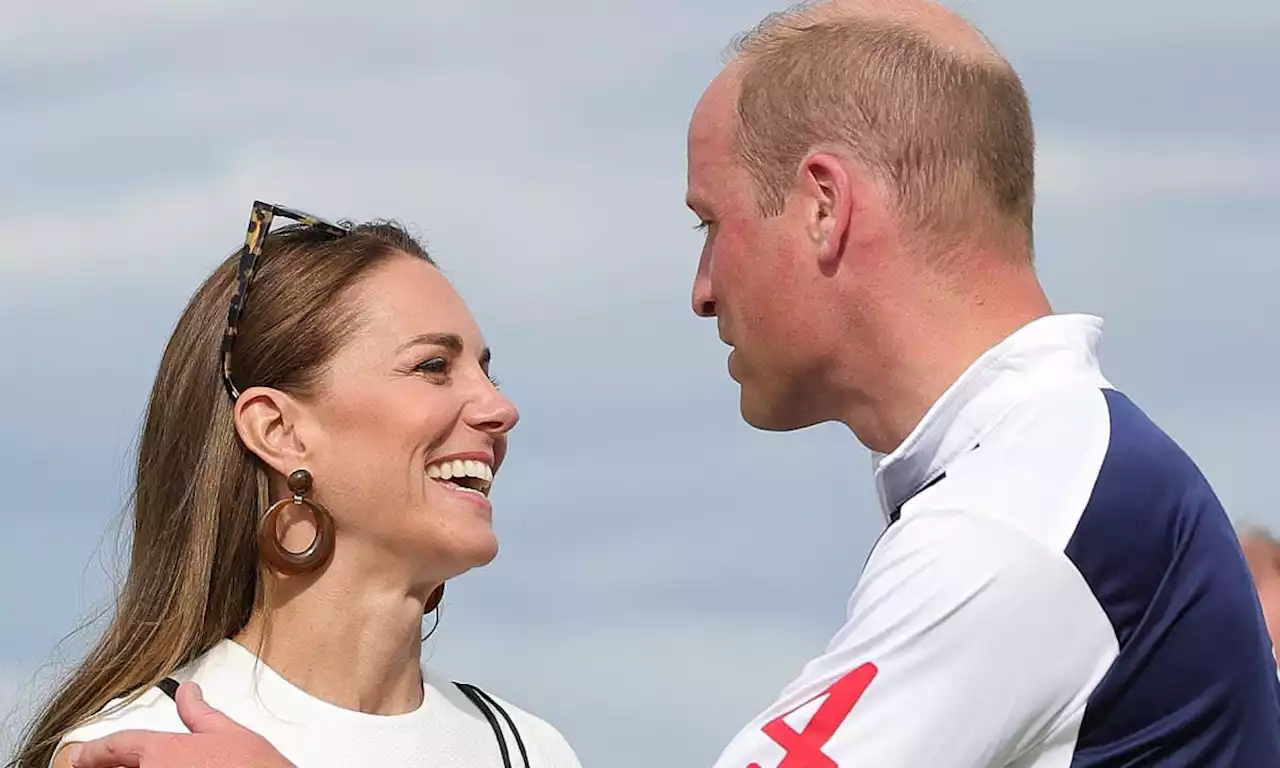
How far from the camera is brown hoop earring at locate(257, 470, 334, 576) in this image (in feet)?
14.2

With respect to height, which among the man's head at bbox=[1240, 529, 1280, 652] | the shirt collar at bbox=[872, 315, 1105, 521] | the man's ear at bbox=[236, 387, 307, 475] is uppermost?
the shirt collar at bbox=[872, 315, 1105, 521]

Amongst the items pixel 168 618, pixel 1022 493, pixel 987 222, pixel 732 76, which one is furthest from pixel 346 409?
pixel 1022 493

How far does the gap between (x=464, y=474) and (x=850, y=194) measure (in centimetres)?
177

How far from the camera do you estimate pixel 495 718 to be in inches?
182

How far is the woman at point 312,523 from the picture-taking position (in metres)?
4.32

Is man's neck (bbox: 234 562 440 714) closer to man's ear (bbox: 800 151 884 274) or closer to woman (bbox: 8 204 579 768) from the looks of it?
woman (bbox: 8 204 579 768)

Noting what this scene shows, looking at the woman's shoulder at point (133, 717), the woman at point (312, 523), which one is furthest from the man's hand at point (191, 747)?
the woman at point (312, 523)

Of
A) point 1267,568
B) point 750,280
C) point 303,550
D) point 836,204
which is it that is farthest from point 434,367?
point 1267,568

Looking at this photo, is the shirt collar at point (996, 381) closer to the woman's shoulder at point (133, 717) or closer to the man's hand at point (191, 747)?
the man's hand at point (191, 747)

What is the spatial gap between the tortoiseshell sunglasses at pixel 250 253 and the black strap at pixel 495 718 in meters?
0.95

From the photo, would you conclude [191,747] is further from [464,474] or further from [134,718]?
[464,474]

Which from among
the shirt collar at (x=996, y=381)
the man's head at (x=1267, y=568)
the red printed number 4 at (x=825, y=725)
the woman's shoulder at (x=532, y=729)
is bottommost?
the man's head at (x=1267, y=568)

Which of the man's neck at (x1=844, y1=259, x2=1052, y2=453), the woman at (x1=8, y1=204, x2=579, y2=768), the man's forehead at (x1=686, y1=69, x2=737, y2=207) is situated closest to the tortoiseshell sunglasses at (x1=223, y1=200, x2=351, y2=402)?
the woman at (x1=8, y1=204, x2=579, y2=768)

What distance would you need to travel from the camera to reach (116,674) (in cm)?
432
